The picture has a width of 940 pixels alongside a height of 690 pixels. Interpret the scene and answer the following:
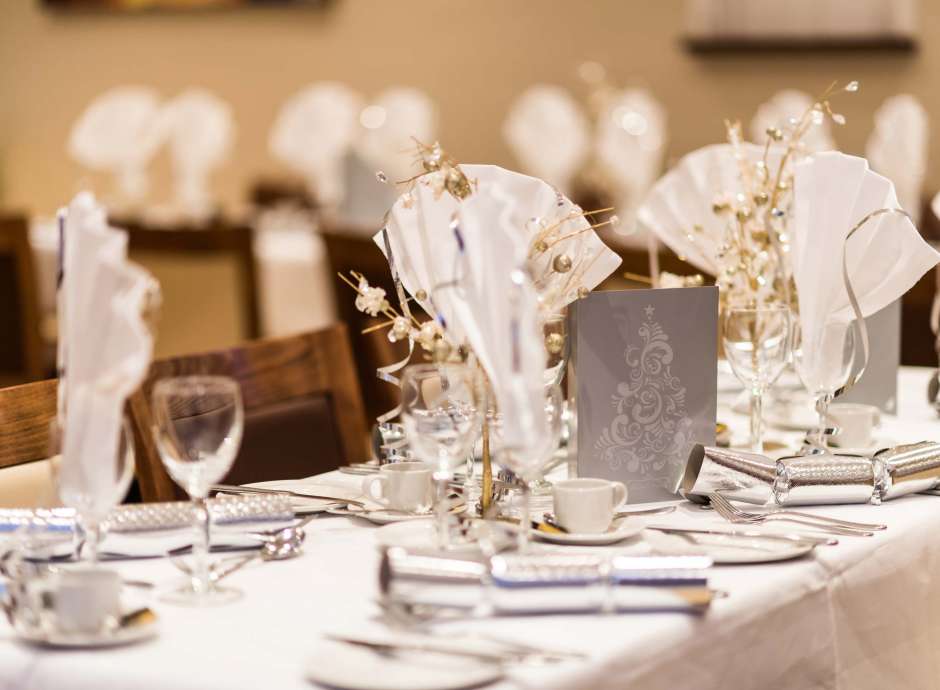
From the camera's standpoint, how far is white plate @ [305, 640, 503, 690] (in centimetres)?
111

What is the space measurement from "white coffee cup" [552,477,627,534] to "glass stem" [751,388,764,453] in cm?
51

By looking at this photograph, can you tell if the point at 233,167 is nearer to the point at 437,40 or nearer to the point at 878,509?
the point at 437,40

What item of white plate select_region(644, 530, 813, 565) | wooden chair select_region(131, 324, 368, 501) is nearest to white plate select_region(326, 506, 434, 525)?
white plate select_region(644, 530, 813, 565)

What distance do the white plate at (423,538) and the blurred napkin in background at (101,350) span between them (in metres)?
0.30

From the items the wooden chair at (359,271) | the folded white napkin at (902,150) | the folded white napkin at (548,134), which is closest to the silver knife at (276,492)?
the wooden chair at (359,271)

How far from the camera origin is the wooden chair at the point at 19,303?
467 centimetres

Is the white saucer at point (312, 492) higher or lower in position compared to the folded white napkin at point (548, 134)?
lower

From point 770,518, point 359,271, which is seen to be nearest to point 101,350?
point 770,518

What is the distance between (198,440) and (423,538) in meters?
0.27

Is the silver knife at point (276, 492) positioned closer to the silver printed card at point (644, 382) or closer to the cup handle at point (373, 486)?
the cup handle at point (373, 486)

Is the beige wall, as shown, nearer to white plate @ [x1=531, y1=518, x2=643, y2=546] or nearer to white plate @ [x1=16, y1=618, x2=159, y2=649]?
white plate @ [x1=531, y1=518, x2=643, y2=546]

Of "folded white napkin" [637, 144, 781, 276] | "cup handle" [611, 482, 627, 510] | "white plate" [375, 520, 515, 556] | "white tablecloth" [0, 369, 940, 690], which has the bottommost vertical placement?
"white tablecloth" [0, 369, 940, 690]

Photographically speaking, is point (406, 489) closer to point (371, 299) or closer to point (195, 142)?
point (371, 299)

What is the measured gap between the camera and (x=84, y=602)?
120cm
